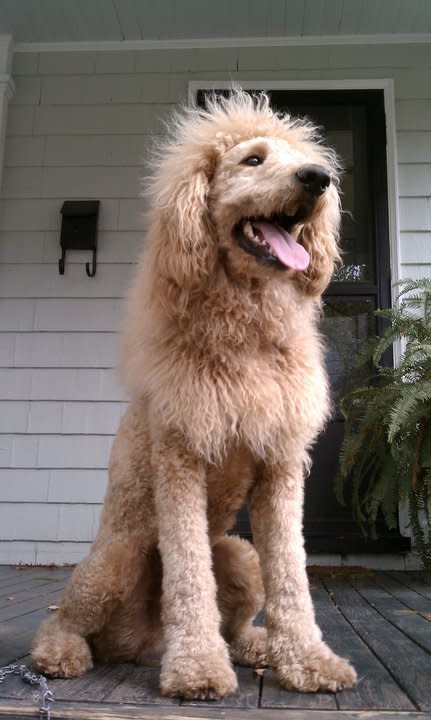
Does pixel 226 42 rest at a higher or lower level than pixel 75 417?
higher

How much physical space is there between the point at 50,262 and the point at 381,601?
3.10 m

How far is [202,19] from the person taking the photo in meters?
4.67

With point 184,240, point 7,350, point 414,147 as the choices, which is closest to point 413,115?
point 414,147

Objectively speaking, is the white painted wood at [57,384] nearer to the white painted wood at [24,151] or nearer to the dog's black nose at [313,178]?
the white painted wood at [24,151]

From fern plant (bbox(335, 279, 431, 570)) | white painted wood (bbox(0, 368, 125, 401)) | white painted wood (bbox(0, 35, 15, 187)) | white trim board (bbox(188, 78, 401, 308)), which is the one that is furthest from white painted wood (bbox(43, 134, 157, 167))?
fern plant (bbox(335, 279, 431, 570))

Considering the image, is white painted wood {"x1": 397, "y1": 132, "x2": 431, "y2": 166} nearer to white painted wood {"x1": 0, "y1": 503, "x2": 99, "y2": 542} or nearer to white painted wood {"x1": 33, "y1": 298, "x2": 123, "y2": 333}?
white painted wood {"x1": 33, "y1": 298, "x2": 123, "y2": 333}

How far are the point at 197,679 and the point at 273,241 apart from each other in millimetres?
1188

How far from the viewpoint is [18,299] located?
4570 millimetres

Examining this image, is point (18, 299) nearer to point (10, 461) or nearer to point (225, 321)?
point (10, 461)

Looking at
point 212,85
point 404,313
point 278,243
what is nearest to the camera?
point 278,243

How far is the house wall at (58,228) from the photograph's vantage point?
14.3ft

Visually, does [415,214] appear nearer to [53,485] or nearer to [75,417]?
[75,417]

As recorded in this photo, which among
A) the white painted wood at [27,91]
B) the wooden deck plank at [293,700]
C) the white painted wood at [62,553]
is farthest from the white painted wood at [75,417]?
the wooden deck plank at [293,700]

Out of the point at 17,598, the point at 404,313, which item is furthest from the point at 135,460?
the point at 404,313
